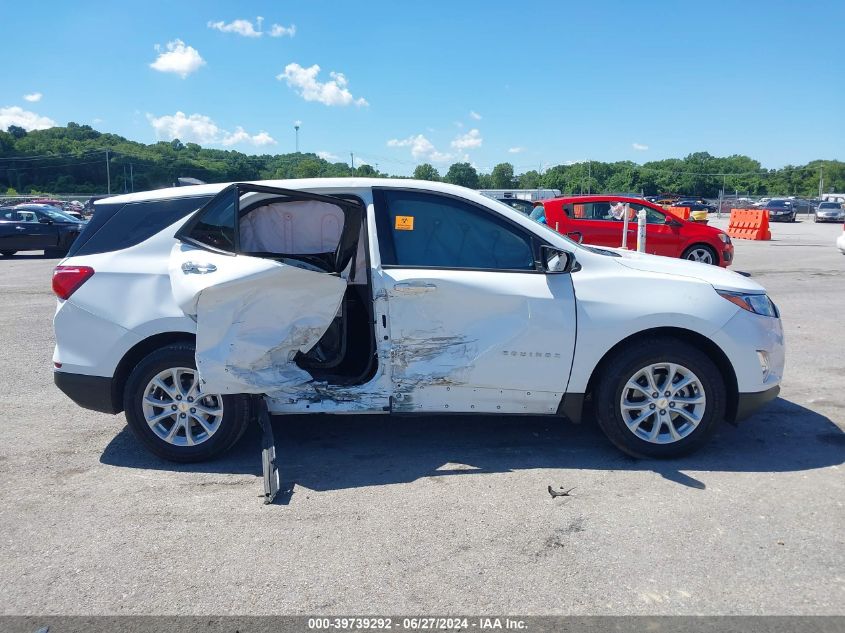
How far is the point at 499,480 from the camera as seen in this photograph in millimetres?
4223

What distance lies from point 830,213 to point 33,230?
46492 mm

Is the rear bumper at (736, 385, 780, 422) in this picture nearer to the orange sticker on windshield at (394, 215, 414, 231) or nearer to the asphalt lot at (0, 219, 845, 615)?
the asphalt lot at (0, 219, 845, 615)

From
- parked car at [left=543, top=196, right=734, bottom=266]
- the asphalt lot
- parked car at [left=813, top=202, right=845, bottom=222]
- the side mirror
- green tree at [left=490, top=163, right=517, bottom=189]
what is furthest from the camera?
green tree at [left=490, top=163, right=517, bottom=189]

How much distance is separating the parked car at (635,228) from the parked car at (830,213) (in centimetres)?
3671

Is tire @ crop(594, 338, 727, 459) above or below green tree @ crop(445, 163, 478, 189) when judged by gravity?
below

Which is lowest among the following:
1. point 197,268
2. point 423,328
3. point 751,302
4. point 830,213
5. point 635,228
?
point 423,328

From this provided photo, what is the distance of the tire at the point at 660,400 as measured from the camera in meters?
4.38

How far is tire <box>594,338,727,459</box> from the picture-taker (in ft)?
14.4

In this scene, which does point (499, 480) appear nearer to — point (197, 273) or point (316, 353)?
point (316, 353)

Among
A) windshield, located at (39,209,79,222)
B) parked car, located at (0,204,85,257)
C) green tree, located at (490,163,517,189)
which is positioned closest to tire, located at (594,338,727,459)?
parked car, located at (0,204,85,257)

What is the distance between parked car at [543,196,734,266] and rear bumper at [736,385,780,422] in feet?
33.3

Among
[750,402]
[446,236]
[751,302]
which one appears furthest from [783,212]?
[446,236]

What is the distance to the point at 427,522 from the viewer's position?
3711 mm

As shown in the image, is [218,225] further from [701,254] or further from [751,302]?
[701,254]
